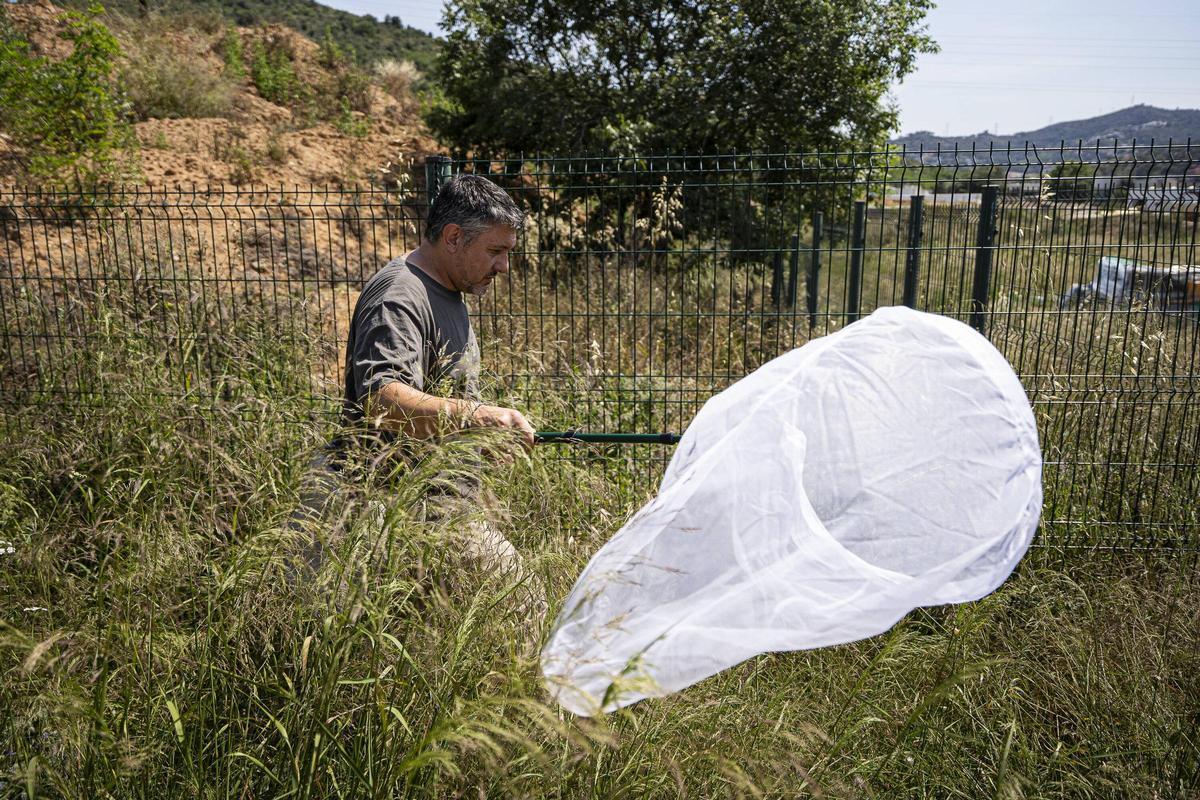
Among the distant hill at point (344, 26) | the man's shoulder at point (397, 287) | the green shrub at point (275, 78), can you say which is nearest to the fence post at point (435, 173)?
the man's shoulder at point (397, 287)

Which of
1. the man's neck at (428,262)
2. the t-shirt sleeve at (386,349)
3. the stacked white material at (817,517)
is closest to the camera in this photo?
the stacked white material at (817,517)

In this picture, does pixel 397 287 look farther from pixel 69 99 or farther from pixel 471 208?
pixel 69 99

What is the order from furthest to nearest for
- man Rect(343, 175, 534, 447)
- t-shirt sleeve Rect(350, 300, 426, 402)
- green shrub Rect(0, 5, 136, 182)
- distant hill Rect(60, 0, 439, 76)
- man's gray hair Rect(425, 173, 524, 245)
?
distant hill Rect(60, 0, 439, 76)
green shrub Rect(0, 5, 136, 182)
man's gray hair Rect(425, 173, 524, 245)
t-shirt sleeve Rect(350, 300, 426, 402)
man Rect(343, 175, 534, 447)

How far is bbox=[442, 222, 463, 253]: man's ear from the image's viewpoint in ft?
10.2

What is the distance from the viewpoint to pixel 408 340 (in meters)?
2.88

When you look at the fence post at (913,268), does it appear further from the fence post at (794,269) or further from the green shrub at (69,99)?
the green shrub at (69,99)

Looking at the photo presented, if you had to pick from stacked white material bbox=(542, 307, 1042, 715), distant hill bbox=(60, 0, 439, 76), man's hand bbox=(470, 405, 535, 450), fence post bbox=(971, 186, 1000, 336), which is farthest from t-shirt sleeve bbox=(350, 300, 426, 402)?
distant hill bbox=(60, 0, 439, 76)

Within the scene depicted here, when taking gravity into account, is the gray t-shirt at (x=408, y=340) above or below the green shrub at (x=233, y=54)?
below

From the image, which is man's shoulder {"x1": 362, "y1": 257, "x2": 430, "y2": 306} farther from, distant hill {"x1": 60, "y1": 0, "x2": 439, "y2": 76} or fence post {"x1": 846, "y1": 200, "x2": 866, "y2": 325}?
distant hill {"x1": 60, "y1": 0, "x2": 439, "y2": 76}

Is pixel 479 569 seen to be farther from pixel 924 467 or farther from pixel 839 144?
pixel 839 144

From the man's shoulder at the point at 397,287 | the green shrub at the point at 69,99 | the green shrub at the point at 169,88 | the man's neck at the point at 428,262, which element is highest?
the green shrub at the point at 169,88

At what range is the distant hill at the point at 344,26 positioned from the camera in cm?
3791

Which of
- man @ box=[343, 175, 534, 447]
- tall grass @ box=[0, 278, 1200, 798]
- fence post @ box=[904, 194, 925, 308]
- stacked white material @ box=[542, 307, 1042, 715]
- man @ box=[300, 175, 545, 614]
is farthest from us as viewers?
fence post @ box=[904, 194, 925, 308]

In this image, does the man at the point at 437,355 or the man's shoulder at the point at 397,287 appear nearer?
the man at the point at 437,355
